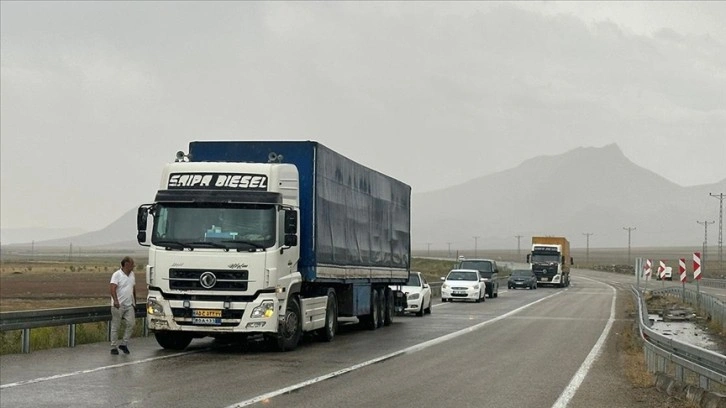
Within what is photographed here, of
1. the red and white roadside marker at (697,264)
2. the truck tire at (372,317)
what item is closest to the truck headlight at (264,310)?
the truck tire at (372,317)

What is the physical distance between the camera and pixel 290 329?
20156 mm

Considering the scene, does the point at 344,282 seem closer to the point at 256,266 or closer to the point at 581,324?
the point at 256,266

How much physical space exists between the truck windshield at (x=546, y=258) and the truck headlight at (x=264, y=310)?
57.5 meters

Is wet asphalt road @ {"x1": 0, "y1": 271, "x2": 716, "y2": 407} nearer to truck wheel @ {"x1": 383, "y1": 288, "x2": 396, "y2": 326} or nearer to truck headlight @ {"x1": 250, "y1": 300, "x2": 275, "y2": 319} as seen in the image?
truck headlight @ {"x1": 250, "y1": 300, "x2": 275, "y2": 319}

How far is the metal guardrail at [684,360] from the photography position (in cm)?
1231

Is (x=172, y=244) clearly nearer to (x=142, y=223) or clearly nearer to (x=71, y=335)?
(x=142, y=223)

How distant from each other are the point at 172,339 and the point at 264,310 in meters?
2.37

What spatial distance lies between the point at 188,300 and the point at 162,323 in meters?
0.66

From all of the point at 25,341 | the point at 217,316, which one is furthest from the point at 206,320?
the point at 25,341

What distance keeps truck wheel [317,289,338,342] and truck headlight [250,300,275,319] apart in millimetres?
3745

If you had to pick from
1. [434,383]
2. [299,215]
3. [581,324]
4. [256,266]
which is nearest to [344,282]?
[299,215]

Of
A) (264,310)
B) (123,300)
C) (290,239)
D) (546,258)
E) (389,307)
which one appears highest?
(290,239)

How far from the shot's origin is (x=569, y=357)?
20.1 meters

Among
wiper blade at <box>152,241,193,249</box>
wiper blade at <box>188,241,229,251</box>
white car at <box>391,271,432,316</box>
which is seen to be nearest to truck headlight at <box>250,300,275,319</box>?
wiper blade at <box>188,241,229,251</box>
